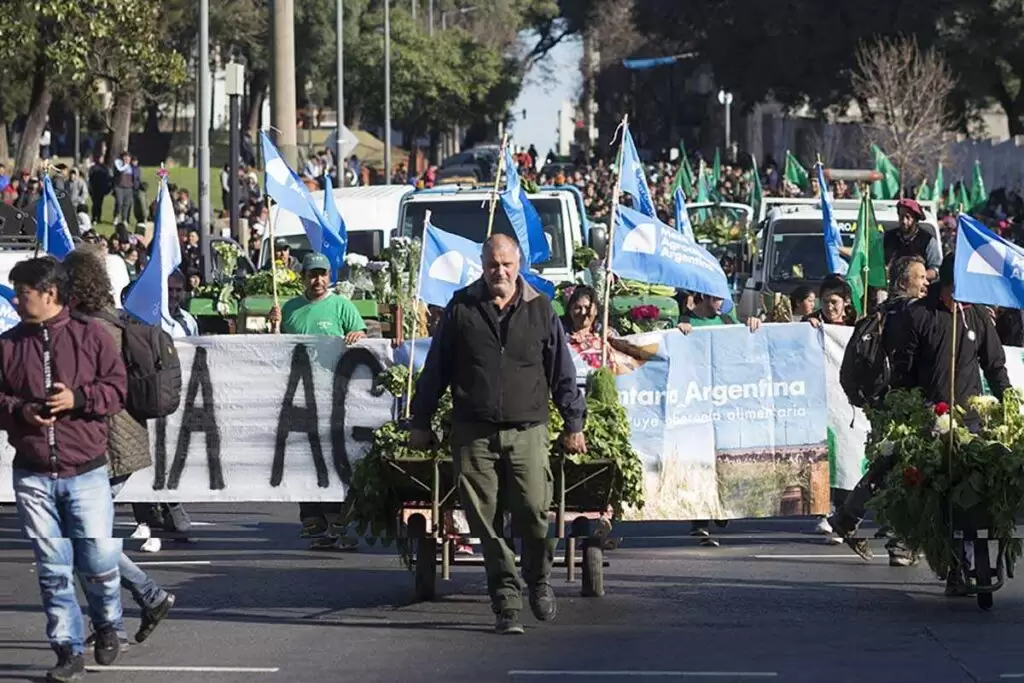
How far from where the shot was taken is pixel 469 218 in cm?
1972

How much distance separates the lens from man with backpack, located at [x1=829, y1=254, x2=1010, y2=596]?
1142 cm

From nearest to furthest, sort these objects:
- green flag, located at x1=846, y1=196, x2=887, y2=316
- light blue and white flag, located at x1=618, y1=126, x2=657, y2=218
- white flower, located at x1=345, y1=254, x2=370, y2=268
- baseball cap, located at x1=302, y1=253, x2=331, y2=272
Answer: baseball cap, located at x1=302, y1=253, x2=331, y2=272, light blue and white flag, located at x1=618, y1=126, x2=657, y2=218, green flag, located at x1=846, y1=196, x2=887, y2=316, white flower, located at x1=345, y1=254, x2=370, y2=268

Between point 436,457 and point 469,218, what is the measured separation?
923cm

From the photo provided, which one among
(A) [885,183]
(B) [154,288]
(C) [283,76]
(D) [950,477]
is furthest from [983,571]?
(A) [885,183]

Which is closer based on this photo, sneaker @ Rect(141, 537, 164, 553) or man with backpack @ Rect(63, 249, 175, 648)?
man with backpack @ Rect(63, 249, 175, 648)

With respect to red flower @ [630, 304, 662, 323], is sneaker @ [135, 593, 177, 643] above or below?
below

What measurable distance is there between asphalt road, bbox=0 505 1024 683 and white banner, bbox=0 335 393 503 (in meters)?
0.42

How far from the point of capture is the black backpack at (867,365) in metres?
11.9

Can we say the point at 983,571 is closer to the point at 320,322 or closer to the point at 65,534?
the point at 65,534

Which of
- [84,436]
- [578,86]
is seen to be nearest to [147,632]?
[84,436]

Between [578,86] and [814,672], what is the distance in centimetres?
12633

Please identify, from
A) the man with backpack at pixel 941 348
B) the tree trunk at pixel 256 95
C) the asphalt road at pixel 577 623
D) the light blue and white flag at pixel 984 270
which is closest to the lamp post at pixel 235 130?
the asphalt road at pixel 577 623

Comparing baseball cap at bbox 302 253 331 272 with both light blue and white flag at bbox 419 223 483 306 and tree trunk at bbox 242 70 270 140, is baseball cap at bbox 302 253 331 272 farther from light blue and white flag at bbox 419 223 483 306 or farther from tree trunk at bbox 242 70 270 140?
tree trunk at bbox 242 70 270 140

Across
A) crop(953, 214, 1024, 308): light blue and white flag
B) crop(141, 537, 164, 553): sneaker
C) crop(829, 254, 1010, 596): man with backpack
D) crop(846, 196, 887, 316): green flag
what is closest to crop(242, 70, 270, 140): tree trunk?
crop(846, 196, 887, 316): green flag
